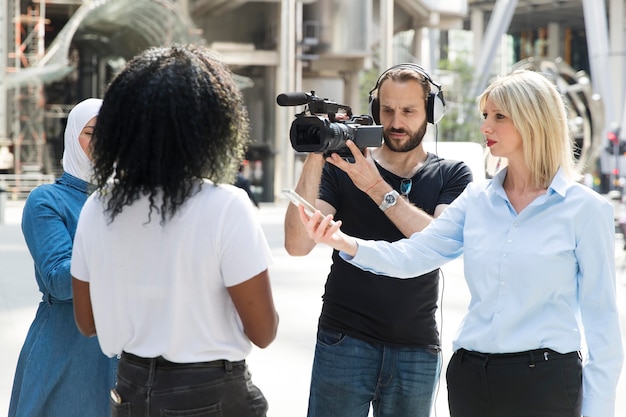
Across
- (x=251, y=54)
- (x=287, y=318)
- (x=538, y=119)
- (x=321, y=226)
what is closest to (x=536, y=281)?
(x=538, y=119)

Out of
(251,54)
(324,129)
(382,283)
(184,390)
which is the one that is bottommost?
(184,390)

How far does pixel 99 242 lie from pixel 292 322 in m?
7.65

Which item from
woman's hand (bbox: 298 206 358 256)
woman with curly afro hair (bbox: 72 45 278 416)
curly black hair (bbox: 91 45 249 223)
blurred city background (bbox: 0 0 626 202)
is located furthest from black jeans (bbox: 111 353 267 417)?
blurred city background (bbox: 0 0 626 202)

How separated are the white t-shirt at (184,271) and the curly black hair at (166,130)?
49mm

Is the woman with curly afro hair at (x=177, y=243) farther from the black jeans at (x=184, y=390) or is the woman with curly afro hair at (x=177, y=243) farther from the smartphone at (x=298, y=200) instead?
the smartphone at (x=298, y=200)

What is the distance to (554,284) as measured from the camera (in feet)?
9.81

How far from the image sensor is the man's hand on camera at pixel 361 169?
3.43m

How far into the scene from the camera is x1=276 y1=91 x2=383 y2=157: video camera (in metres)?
3.24

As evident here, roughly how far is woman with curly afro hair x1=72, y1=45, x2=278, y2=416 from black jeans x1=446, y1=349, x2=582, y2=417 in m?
0.77

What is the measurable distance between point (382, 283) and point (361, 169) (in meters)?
0.44

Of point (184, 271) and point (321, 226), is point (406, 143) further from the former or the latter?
point (184, 271)

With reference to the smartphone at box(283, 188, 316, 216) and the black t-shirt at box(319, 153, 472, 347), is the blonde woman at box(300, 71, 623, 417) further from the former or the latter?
the black t-shirt at box(319, 153, 472, 347)

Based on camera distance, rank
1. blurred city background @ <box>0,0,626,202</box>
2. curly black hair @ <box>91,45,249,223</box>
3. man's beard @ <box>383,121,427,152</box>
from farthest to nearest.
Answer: blurred city background @ <box>0,0,626,202</box>
man's beard @ <box>383,121,427,152</box>
curly black hair @ <box>91,45,249,223</box>

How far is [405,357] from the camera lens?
3592mm
